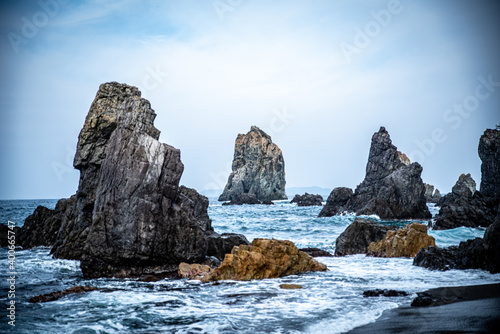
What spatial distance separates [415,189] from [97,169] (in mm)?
42105

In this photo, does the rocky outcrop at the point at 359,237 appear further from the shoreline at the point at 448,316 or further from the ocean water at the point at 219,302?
the shoreline at the point at 448,316

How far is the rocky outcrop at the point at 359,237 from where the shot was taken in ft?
62.4

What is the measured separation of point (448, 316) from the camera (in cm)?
643

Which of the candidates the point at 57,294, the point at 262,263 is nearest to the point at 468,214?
the point at 262,263

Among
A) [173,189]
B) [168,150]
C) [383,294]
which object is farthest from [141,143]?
[383,294]

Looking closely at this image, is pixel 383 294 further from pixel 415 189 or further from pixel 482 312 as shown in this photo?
pixel 415 189

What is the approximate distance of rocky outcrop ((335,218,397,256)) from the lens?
62.4ft

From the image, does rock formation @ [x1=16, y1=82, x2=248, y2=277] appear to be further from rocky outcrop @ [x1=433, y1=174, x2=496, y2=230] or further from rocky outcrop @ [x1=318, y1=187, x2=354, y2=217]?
rocky outcrop @ [x1=318, y1=187, x2=354, y2=217]

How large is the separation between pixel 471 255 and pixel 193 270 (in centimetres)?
967

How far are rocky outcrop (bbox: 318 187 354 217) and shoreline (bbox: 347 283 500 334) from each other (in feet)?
145

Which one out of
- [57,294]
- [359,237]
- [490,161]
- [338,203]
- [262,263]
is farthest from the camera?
→ [338,203]

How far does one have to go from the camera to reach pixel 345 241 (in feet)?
64.0

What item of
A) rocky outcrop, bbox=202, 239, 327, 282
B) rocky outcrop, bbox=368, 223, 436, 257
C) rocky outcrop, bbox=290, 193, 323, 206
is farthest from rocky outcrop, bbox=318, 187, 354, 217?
rocky outcrop, bbox=202, 239, 327, 282

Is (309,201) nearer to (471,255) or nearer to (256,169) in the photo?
(256,169)
